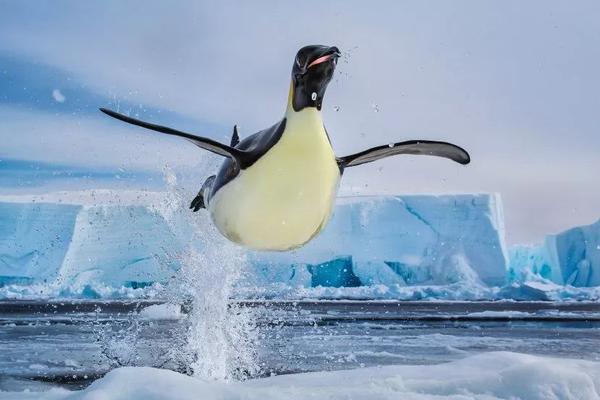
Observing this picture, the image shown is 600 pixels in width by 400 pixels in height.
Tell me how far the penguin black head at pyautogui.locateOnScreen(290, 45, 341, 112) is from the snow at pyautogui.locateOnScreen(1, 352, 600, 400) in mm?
2034

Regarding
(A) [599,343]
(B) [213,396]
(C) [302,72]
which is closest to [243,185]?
(C) [302,72]

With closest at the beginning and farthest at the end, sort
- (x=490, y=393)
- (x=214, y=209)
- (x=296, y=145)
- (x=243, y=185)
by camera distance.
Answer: (x=296, y=145) < (x=243, y=185) < (x=214, y=209) < (x=490, y=393)

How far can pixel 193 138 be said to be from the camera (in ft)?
10.2

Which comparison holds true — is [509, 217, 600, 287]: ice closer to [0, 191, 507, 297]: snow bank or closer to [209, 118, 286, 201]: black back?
[0, 191, 507, 297]: snow bank

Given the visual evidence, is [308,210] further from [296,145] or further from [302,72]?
[302,72]

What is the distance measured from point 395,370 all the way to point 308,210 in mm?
3341

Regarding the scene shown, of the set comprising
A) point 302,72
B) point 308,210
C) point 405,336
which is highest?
point 302,72

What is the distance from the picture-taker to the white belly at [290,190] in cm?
284

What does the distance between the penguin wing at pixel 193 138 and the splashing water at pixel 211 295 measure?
1.88 m

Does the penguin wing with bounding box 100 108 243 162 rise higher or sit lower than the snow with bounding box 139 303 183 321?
higher

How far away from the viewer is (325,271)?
30250 millimetres

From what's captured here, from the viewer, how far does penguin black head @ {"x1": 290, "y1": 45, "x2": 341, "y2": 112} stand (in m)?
2.53

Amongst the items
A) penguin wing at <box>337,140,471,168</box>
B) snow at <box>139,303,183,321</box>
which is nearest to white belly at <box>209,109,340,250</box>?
penguin wing at <box>337,140,471,168</box>

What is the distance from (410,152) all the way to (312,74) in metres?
1.09
